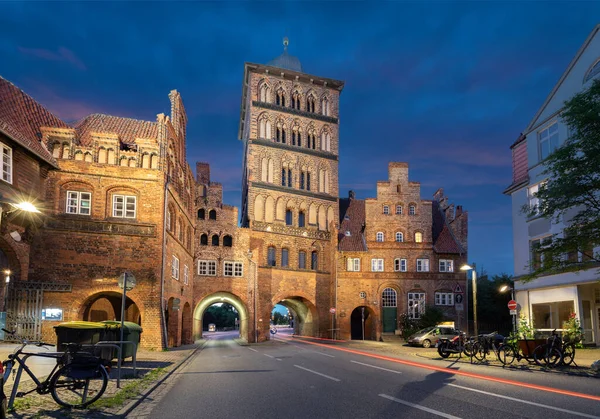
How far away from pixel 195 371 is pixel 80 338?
378cm

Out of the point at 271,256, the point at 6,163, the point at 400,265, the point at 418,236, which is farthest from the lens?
the point at 418,236

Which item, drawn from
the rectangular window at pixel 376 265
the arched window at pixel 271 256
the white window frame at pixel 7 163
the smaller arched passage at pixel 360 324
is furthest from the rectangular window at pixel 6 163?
the smaller arched passage at pixel 360 324

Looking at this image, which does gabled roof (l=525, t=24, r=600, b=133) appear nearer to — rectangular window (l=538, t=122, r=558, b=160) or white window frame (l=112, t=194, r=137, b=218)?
rectangular window (l=538, t=122, r=558, b=160)

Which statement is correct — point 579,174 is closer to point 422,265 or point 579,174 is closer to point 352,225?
point 422,265

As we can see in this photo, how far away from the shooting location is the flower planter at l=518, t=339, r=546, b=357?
18.2 meters

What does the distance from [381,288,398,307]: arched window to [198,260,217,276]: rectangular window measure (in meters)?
15.6

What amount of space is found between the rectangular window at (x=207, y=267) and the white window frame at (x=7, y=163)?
→ 24271 millimetres

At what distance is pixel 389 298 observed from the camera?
50.3 meters

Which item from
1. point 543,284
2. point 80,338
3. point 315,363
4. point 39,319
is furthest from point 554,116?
point 39,319

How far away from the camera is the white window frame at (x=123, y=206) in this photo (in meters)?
29.5

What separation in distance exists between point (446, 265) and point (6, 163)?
39.2 m

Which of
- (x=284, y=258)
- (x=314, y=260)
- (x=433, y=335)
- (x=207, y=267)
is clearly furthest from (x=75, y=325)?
(x=314, y=260)

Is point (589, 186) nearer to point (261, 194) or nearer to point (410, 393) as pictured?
point (410, 393)

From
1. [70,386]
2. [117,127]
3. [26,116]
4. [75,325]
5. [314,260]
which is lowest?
[70,386]
